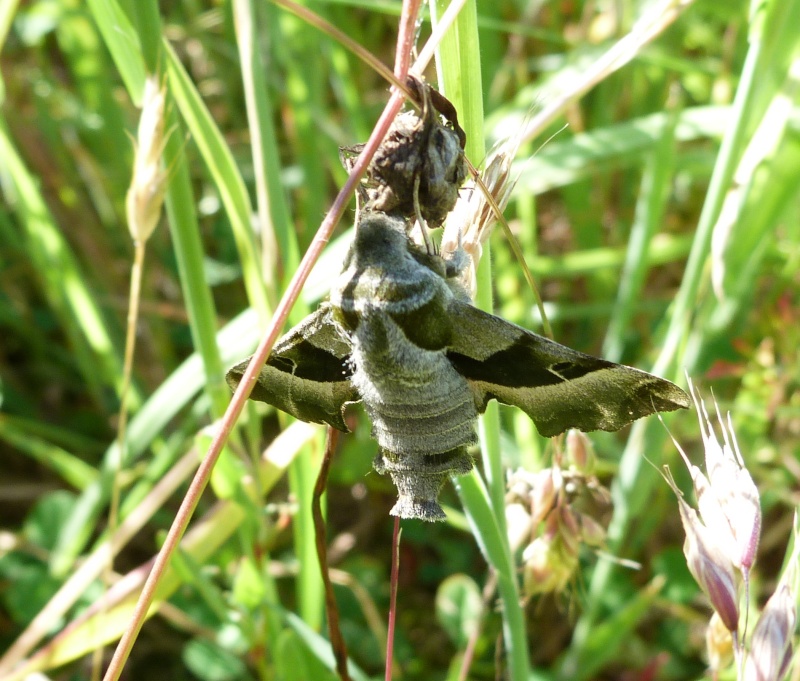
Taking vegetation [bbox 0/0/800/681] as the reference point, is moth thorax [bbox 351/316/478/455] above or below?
below

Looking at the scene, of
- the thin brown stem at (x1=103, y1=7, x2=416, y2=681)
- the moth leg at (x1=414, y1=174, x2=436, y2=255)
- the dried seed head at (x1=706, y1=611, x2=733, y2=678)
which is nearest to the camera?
the thin brown stem at (x1=103, y1=7, x2=416, y2=681)

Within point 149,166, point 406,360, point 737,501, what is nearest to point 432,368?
point 406,360

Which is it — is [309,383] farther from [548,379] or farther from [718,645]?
A: [718,645]

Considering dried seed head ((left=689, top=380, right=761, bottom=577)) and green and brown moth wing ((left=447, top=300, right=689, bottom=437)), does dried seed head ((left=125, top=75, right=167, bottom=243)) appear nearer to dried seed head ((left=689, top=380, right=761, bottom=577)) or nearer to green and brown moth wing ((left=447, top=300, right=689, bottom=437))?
green and brown moth wing ((left=447, top=300, right=689, bottom=437))

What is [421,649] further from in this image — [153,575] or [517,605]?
[153,575]

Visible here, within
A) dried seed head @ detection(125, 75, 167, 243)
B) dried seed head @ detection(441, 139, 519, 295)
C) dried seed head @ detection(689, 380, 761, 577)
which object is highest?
dried seed head @ detection(125, 75, 167, 243)

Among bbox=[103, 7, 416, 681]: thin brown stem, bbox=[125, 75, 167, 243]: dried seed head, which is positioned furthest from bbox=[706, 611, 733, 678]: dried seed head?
bbox=[125, 75, 167, 243]: dried seed head

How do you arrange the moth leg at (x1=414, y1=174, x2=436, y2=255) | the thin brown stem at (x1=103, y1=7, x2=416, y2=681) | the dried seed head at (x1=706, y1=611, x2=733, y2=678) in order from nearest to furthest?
the thin brown stem at (x1=103, y1=7, x2=416, y2=681) < the moth leg at (x1=414, y1=174, x2=436, y2=255) < the dried seed head at (x1=706, y1=611, x2=733, y2=678)
